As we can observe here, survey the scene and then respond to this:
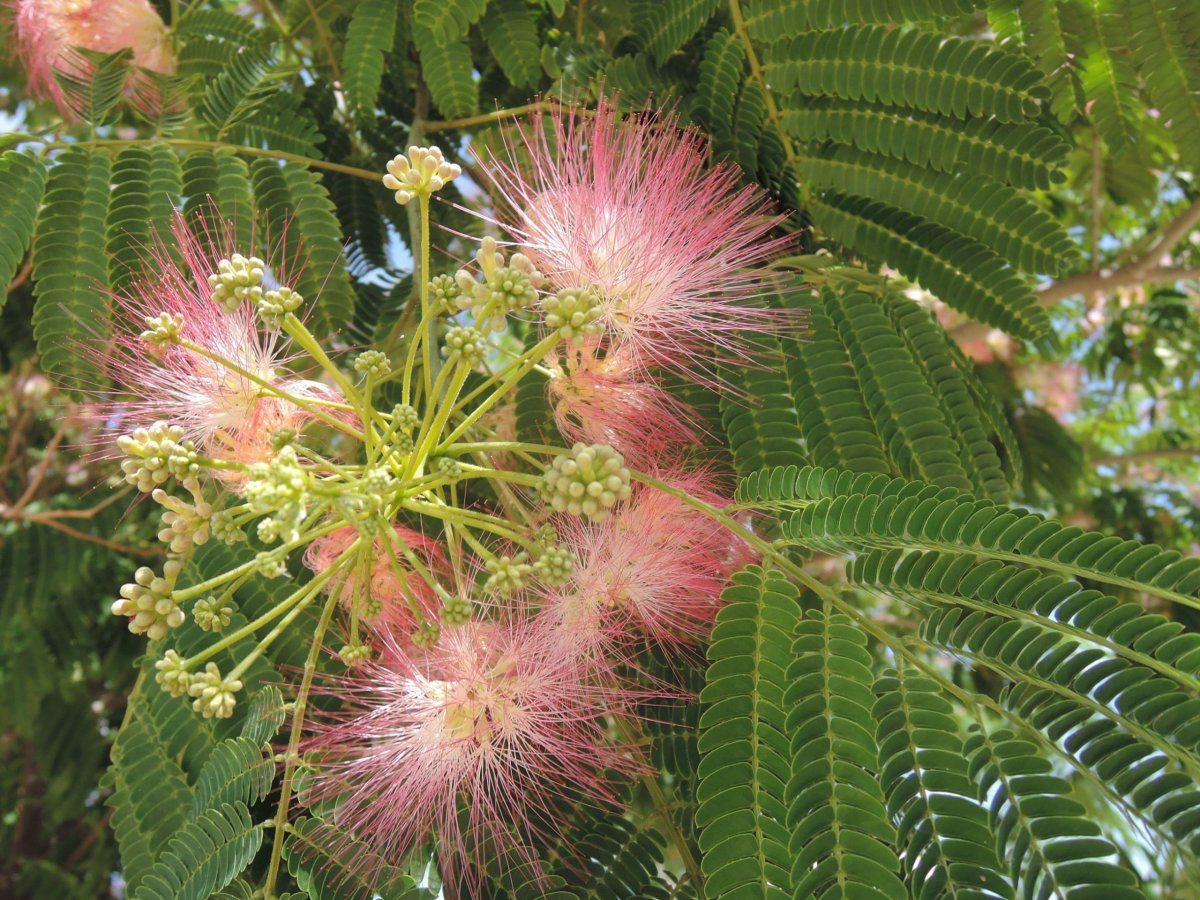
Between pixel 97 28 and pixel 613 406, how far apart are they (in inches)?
104

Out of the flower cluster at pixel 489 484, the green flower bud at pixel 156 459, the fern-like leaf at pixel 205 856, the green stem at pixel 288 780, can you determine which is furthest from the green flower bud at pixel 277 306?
the fern-like leaf at pixel 205 856

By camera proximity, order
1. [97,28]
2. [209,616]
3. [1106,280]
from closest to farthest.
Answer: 1. [209,616]
2. [97,28]
3. [1106,280]

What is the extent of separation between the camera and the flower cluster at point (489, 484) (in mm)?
1714

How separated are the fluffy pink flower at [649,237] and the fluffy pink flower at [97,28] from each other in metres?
1.89

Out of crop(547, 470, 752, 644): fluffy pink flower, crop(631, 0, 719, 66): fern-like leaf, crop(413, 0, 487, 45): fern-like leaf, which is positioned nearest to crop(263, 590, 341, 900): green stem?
crop(547, 470, 752, 644): fluffy pink flower

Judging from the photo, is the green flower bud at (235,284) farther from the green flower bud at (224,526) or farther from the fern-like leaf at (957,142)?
the fern-like leaf at (957,142)

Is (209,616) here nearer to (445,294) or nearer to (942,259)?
(445,294)

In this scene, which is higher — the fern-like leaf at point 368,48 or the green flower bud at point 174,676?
the fern-like leaf at point 368,48

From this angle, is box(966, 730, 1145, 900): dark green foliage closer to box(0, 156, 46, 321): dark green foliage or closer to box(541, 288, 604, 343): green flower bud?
box(541, 288, 604, 343): green flower bud

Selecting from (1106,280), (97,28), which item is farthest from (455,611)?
(1106,280)

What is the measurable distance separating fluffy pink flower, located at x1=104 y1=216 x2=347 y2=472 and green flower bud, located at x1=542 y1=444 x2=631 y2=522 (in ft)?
2.11

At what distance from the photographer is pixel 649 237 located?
210 cm

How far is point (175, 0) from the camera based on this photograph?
3.36 m

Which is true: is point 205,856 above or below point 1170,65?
below
